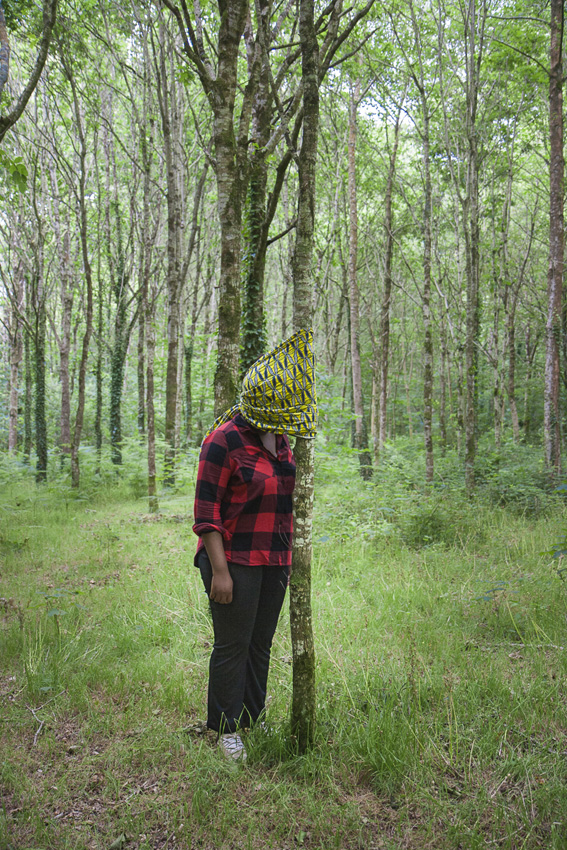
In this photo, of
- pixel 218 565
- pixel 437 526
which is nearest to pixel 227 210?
pixel 218 565

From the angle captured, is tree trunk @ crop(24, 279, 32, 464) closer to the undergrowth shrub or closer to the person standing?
the undergrowth shrub

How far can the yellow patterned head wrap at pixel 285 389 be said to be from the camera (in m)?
2.42

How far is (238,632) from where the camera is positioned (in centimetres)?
250

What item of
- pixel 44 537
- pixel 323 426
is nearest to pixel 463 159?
pixel 323 426

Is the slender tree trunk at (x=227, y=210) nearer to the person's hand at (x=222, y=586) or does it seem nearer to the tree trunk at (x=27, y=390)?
the person's hand at (x=222, y=586)

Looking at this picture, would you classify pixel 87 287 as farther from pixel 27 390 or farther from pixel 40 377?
pixel 27 390

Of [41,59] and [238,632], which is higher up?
[41,59]

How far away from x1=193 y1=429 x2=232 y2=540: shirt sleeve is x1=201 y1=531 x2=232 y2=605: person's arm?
37 mm

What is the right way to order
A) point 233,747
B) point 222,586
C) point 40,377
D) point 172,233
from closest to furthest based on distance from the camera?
point 222,586 → point 233,747 → point 172,233 → point 40,377

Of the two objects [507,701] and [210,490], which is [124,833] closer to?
[210,490]

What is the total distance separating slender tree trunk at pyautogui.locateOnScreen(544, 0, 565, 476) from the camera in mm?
7344

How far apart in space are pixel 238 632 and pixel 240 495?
0.69 meters

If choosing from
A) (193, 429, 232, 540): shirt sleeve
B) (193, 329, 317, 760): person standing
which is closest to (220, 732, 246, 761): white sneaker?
(193, 329, 317, 760): person standing

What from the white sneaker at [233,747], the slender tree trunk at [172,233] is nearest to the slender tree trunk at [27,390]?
the slender tree trunk at [172,233]
